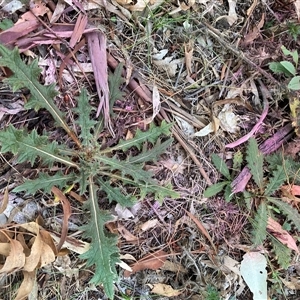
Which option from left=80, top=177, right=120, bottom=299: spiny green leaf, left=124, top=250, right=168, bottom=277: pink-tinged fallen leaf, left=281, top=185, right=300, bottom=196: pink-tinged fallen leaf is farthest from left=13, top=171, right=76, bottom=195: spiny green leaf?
left=281, top=185, right=300, bottom=196: pink-tinged fallen leaf

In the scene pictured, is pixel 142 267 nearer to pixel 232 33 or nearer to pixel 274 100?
pixel 274 100

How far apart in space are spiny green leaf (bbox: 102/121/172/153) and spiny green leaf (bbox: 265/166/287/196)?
0.53 meters

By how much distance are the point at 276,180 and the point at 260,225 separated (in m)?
0.21

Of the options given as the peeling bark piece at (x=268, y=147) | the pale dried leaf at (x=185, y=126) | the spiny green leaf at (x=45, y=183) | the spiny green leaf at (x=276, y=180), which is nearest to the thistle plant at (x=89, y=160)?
the spiny green leaf at (x=45, y=183)

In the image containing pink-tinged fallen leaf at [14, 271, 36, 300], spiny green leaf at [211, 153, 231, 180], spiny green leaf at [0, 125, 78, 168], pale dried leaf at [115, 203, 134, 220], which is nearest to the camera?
spiny green leaf at [0, 125, 78, 168]

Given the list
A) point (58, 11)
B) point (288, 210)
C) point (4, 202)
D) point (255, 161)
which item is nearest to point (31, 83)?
point (58, 11)

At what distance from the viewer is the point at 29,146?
71.8 inches

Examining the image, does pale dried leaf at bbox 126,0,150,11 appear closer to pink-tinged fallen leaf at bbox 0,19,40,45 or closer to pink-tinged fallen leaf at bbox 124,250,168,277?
pink-tinged fallen leaf at bbox 0,19,40,45

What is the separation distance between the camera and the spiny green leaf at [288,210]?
2.13 metres

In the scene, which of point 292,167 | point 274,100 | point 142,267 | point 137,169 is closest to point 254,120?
point 274,100

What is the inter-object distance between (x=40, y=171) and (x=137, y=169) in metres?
0.39

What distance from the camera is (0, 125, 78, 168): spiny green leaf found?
5.83 ft

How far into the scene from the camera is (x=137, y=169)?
193cm

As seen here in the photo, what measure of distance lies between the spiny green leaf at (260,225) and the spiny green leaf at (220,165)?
0.67 feet
